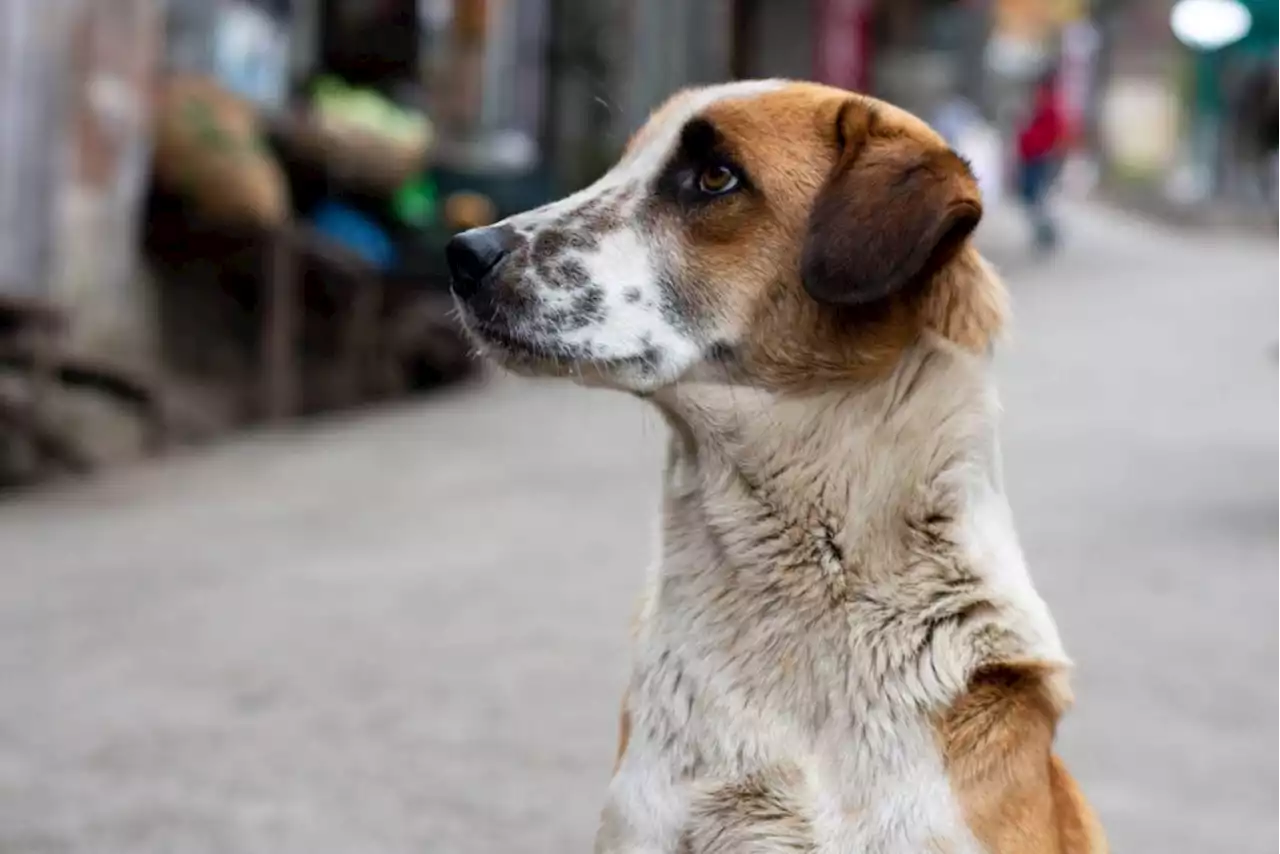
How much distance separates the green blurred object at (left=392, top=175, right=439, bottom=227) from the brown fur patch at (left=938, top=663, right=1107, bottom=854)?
9.21 m

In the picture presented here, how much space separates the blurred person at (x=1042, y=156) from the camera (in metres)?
21.5

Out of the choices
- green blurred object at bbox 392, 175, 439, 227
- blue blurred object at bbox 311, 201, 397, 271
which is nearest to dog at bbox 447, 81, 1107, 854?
blue blurred object at bbox 311, 201, 397, 271

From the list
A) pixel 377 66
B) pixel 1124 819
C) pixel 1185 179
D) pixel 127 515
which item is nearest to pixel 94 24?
pixel 127 515

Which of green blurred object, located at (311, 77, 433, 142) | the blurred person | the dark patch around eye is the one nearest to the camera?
the dark patch around eye

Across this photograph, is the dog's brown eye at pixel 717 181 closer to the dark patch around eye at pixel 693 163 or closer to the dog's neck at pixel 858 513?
the dark patch around eye at pixel 693 163

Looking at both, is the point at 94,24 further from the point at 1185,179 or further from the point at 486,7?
the point at 1185,179

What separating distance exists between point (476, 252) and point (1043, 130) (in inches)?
781

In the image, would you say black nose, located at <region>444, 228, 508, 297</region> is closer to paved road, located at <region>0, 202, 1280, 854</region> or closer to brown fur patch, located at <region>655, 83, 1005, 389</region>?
brown fur patch, located at <region>655, 83, 1005, 389</region>

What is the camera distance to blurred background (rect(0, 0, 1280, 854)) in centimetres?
460

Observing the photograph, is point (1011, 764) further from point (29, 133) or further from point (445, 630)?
point (29, 133)

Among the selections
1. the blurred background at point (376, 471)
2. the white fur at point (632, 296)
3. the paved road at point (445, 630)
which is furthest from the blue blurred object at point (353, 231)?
the white fur at point (632, 296)

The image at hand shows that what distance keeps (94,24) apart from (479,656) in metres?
4.30

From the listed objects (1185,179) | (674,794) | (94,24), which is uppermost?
(94,24)

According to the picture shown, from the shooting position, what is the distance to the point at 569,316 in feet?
9.00
